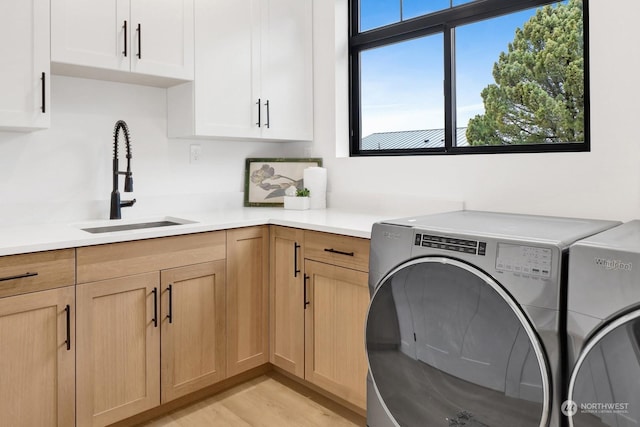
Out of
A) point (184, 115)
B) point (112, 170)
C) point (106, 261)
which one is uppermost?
point (184, 115)

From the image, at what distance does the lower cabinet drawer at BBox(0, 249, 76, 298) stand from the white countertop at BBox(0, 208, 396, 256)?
32 millimetres

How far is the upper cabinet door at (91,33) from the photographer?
199cm

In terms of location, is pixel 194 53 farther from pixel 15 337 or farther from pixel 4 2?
pixel 15 337

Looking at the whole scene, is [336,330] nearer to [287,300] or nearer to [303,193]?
[287,300]

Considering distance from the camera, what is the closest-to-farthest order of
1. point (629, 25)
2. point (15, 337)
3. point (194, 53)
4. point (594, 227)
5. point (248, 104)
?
point (594, 227) → point (15, 337) → point (629, 25) → point (194, 53) → point (248, 104)

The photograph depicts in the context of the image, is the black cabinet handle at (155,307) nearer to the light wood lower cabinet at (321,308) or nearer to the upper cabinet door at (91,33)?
the light wood lower cabinet at (321,308)

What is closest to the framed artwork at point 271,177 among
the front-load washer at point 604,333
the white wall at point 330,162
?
the white wall at point 330,162

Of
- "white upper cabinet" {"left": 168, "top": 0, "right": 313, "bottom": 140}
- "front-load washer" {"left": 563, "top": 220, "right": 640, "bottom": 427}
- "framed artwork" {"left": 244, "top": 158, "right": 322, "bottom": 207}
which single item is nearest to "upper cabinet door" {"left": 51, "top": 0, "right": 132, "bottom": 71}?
"white upper cabinet" {"left": 168, "top": 0, "right": 313, "bottom": 140}

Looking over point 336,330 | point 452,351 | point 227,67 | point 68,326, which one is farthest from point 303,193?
point 452,351

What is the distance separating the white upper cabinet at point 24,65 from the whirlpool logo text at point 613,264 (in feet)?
6.80

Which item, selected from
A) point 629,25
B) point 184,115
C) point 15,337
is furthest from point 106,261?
point 629,25

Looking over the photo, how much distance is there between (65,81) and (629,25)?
248 cm

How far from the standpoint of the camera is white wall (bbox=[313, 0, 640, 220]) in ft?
5.83

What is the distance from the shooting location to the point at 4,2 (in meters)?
1.84
